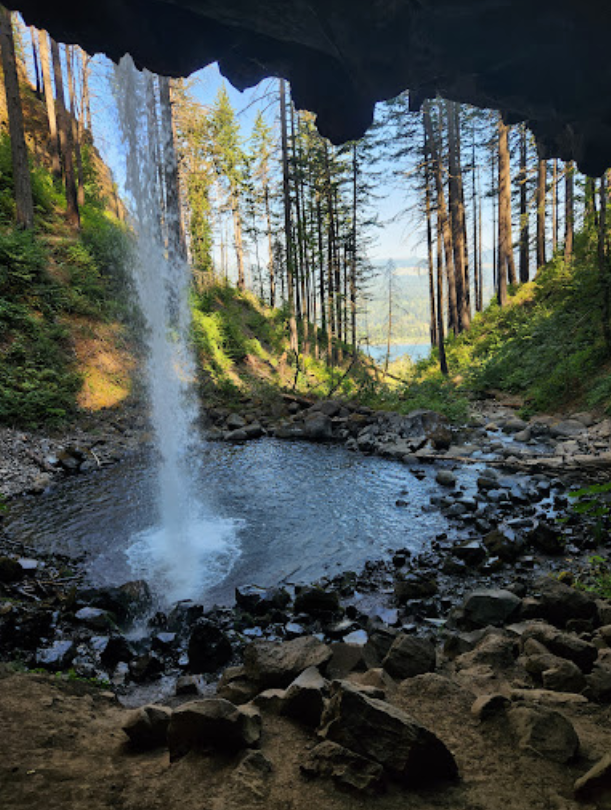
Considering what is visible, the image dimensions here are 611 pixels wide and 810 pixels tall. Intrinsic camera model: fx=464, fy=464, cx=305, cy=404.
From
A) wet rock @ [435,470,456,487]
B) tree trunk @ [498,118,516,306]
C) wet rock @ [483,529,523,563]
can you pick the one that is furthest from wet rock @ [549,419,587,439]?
tree trunk @ [498,118,516,306]

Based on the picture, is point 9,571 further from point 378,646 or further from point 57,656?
point 378,646

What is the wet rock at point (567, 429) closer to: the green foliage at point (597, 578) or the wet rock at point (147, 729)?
the green foliage at point (597, 578)

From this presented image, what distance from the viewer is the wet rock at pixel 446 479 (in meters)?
9.77

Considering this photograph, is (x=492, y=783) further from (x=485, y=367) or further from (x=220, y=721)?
(x=485, y=367)

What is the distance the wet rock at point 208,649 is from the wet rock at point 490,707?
247 cm

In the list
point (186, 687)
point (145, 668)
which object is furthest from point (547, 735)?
point (145, 668)

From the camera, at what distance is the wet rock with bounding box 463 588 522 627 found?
467cm

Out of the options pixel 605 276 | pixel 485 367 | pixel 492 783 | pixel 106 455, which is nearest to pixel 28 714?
pixel 492 783

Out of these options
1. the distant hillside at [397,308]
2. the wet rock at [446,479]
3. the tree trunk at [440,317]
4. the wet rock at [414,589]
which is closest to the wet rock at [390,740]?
the wet rock at [414,589]

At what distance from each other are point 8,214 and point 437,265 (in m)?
18.6

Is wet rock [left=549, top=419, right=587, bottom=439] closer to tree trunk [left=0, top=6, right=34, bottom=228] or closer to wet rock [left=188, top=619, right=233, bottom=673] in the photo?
wet rock [left=188, top=619, right=233, bottom=673]

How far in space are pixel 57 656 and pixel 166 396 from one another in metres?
12.6

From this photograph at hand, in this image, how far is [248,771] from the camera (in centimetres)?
223

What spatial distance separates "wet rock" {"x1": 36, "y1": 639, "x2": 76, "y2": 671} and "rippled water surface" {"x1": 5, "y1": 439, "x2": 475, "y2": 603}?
61.0 inches
